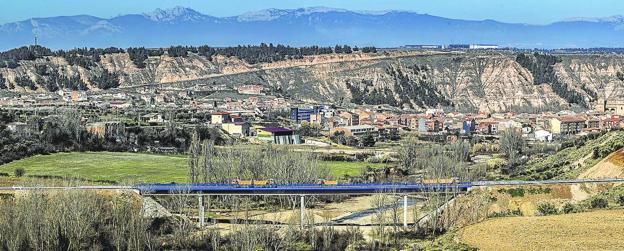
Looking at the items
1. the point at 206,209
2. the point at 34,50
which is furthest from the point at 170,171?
the point at 34,50

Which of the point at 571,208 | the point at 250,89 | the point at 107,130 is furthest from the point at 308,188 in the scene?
the point at 250,89

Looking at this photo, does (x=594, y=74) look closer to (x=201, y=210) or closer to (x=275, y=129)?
(x=275, y=129)

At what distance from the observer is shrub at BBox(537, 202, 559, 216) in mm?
40938

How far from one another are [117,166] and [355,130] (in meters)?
33.3

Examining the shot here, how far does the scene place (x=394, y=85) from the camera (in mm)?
140875

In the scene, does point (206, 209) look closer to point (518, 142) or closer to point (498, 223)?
point (498, 223)

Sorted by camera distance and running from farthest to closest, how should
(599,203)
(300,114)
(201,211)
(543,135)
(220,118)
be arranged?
(300,114), (220,118), (543,135), (201,211), (599,203)

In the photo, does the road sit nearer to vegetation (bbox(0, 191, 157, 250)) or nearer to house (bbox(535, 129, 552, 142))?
vegetation (bbox(0, 191, 157, 250))

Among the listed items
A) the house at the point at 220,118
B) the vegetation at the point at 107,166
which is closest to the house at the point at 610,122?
the house at the point at 220,118

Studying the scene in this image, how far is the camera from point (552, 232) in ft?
110

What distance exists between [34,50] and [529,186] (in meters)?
113

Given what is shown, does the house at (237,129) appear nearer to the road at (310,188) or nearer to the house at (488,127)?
the house at (488,127)

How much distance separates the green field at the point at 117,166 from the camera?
5991cm

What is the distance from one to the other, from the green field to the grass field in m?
25.5
